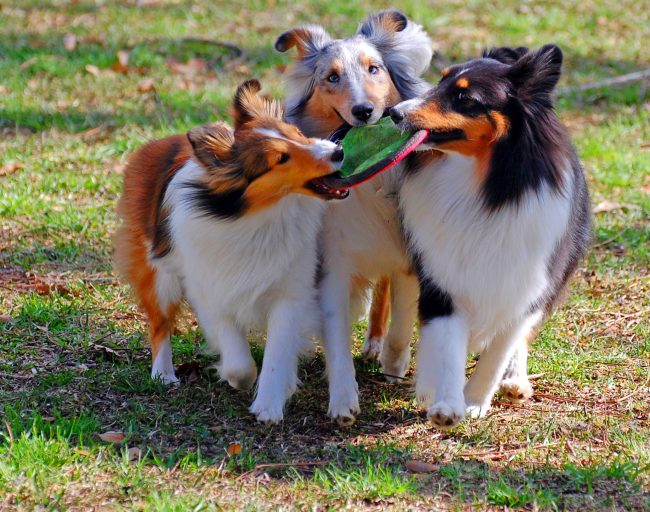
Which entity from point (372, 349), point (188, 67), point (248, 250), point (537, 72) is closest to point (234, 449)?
point (248, 250)

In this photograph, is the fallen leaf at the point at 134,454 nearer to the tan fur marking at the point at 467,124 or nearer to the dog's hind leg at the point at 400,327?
the dog's hind leg at the point at 400,327

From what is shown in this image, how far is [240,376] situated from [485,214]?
4.33 ft

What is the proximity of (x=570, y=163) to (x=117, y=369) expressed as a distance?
2.37m

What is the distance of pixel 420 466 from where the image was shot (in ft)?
12.4

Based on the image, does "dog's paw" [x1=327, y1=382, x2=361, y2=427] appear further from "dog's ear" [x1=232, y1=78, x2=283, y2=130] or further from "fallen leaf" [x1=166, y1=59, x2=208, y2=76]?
"fallen leaf" [x1=166, y1=59, x2=208, y2=76]

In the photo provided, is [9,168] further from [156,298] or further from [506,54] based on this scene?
[506,54]

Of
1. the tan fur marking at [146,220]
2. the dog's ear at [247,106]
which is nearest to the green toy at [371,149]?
the dog's ear at [247,106]

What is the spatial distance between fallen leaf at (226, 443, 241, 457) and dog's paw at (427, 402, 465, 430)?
0.80 m

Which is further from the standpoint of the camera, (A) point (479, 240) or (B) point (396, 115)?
(A) point (479, 240)

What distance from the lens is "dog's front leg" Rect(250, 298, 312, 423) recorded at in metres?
4.13

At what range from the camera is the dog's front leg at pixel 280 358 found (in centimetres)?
413

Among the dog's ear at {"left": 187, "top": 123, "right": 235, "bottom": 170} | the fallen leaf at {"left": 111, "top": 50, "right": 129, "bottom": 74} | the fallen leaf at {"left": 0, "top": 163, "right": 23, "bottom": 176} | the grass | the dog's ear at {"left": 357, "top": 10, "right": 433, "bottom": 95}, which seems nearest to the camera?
the grass

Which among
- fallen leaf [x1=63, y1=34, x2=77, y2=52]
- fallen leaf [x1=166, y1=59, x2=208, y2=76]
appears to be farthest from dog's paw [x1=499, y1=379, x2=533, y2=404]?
fallen leaf [x1=63, y1=34, x2=77, y2=52]

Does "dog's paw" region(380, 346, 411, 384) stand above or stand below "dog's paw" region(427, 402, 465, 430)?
below
